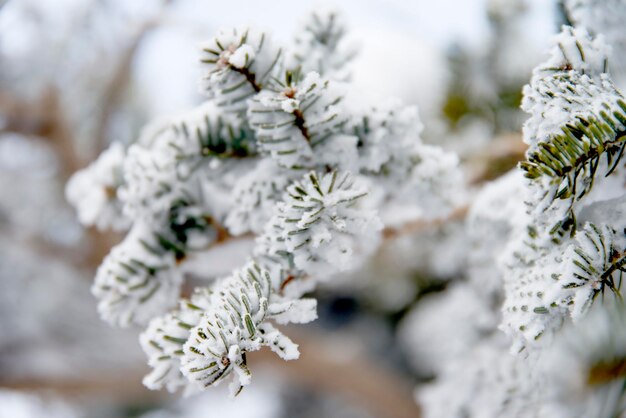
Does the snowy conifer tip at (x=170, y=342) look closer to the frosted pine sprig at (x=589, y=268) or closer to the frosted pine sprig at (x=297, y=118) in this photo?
the frosted pine sprig at (x=297, y=118)

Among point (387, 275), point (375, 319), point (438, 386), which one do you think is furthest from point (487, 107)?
point (375, 319)

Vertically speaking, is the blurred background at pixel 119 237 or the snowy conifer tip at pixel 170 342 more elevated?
the blurred background at pixel 119 237

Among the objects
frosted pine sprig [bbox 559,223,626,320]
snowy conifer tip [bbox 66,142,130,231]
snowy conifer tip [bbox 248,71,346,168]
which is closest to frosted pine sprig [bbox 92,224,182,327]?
snowy conifer tip [bbox 66,142,130,231]

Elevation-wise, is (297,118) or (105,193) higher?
(105,193)

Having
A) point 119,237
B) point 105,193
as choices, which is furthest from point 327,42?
point 119,237

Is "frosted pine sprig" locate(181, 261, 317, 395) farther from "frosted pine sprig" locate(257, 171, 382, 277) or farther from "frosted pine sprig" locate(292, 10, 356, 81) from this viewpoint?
"frosted pine sprig" locate(292, 10, 356, 81)

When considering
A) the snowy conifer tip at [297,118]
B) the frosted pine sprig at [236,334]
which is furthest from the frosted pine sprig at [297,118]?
the frosted pine sprig at [236,334]

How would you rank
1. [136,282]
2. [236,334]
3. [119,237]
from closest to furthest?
[236,334]
[136,282]
[119,237]

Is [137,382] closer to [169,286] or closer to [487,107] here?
[169,286]

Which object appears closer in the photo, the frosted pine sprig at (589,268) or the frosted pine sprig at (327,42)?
the frosted pine sprig at (589,268)

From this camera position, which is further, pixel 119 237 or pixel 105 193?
pixel 119 237

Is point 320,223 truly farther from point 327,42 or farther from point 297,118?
point 327,42
